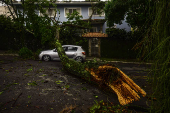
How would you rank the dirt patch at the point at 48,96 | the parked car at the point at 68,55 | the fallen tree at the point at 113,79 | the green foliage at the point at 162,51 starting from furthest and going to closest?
the parked car at the point at 68,55, the fallen tree at the point at 113,79, the dirt patch at the point at 48,96, the green foliage at the point at 162,51

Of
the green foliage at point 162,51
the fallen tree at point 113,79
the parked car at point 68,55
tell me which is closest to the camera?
the green foliage at point 162,51

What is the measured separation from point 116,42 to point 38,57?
28.3 feet

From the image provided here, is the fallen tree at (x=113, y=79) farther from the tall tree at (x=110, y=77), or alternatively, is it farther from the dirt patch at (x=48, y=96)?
the dirt patch at (x=48, y=96)

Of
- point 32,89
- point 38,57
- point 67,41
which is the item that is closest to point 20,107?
point 32,89

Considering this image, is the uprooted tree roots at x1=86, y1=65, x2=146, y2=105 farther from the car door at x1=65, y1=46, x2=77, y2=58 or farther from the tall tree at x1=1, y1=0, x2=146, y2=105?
the car door at x1=65, y1=46, x2=77, y2=58

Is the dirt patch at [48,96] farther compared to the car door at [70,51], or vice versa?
the car door at [70,51]

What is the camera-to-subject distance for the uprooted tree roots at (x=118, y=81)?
134 inches

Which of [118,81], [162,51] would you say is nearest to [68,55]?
[118,81]

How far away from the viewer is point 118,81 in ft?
12.9

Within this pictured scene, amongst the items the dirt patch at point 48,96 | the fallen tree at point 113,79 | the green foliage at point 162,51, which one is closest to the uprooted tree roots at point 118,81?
the fallen tree at point 113,79

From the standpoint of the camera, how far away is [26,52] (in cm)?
1116

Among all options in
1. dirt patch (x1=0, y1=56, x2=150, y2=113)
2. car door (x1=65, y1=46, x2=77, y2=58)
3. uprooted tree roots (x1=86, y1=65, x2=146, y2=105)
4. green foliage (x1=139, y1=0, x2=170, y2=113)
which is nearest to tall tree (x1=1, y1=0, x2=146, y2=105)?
uprooted tree roots (x1=86, y1=65, x2=146, y2=105)

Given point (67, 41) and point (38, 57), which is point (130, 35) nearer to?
point (67, 41)

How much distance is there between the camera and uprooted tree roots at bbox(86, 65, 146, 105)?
3.40 m
